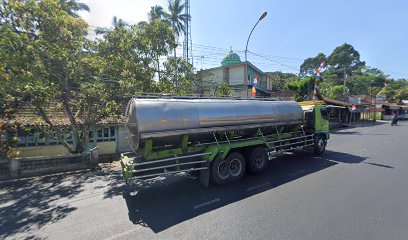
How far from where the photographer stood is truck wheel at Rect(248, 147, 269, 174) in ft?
25.3

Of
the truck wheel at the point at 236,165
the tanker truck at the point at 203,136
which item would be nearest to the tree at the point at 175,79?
the tanker truck at the point at 203,136

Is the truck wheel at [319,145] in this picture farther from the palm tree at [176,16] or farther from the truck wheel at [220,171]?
the palm tree at [176,16]

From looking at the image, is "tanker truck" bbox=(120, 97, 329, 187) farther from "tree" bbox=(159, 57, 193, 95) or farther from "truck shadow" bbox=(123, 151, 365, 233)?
"tree" bbox=(159, 57, 193, 95)

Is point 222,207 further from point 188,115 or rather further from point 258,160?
point 258,160

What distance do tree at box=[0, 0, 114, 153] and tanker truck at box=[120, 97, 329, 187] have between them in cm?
440

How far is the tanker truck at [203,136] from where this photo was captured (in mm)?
6051

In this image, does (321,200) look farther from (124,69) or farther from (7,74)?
(7,74)

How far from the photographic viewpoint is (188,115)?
6594mm

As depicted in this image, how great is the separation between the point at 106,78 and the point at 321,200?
10.6 metres

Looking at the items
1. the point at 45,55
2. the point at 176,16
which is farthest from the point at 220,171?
the point at 176,16

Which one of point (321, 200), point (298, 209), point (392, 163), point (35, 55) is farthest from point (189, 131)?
point (392, 163)

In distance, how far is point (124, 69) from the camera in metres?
10.6

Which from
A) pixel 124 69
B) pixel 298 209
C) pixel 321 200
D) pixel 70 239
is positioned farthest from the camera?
pixel 124 69

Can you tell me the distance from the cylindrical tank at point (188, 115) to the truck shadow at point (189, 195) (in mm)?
1645
